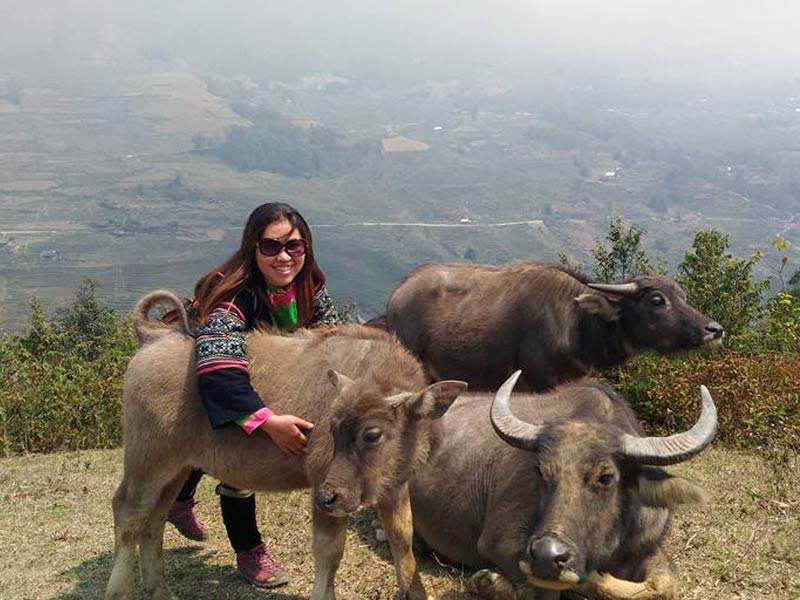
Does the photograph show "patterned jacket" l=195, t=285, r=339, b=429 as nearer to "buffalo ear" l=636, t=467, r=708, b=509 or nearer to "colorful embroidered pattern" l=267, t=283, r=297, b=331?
"colorful embroidered pattern" l=267, t=283, r=297, b=331

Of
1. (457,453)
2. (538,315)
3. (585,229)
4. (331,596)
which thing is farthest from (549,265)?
(585,229)

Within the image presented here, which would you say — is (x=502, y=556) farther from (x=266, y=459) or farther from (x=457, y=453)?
(x=266, y=459)

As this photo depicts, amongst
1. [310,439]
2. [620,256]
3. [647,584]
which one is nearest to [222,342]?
[310,439]

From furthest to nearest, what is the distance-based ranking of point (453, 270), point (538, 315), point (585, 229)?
point (585, 229) → point (453, 270) → point (538, 315)

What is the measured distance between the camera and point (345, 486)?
405cm

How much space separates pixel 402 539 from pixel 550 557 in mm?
1096

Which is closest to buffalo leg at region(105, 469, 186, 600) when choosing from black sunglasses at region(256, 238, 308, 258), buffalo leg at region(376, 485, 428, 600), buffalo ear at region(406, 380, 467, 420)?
buffalo leg at region(376, 485, 428, 600)

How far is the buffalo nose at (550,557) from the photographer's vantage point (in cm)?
386

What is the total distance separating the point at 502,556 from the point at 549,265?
16.3ft

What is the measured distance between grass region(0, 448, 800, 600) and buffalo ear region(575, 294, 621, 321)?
5.35ft

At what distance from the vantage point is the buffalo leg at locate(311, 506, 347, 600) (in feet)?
Answer: 14.4

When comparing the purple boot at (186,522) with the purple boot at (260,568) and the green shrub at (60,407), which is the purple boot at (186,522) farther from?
the green shrub at (60,407)

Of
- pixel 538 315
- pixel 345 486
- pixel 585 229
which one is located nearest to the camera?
pixel 345 486

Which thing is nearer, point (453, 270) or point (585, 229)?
point (453, 270)
